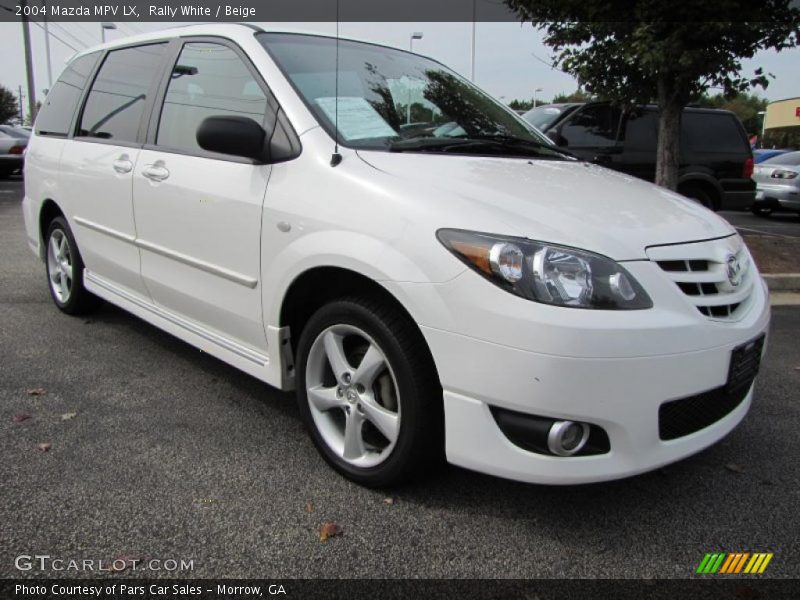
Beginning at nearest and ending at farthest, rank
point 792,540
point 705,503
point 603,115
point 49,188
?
point 792,540 → point 705,503 → point 49,188 → point 603,115

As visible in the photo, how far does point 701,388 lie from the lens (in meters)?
2.17

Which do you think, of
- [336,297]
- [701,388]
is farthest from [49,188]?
[701,388]

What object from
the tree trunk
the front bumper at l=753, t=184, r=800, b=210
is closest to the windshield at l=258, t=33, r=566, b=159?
the tree trunk

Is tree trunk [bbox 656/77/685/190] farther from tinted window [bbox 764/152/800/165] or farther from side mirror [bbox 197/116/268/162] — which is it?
tinted window [bbox 764/152/800/165]

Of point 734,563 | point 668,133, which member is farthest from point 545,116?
point 734,563

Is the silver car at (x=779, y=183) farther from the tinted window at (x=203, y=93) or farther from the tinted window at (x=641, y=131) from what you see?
the tinted window at (x=203, y=93)

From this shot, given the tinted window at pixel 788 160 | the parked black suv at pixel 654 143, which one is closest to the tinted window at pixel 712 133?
the parked black suv at pixel 654 143

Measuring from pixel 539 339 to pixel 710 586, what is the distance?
968mm

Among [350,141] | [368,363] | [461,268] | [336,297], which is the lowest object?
[368,363]

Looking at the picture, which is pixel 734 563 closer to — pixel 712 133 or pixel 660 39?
pixel 660 39

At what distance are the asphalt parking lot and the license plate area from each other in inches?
19.5

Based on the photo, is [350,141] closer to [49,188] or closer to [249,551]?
[249,551]

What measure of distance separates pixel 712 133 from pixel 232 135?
8320 millimetres

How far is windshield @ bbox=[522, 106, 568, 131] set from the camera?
869cm
